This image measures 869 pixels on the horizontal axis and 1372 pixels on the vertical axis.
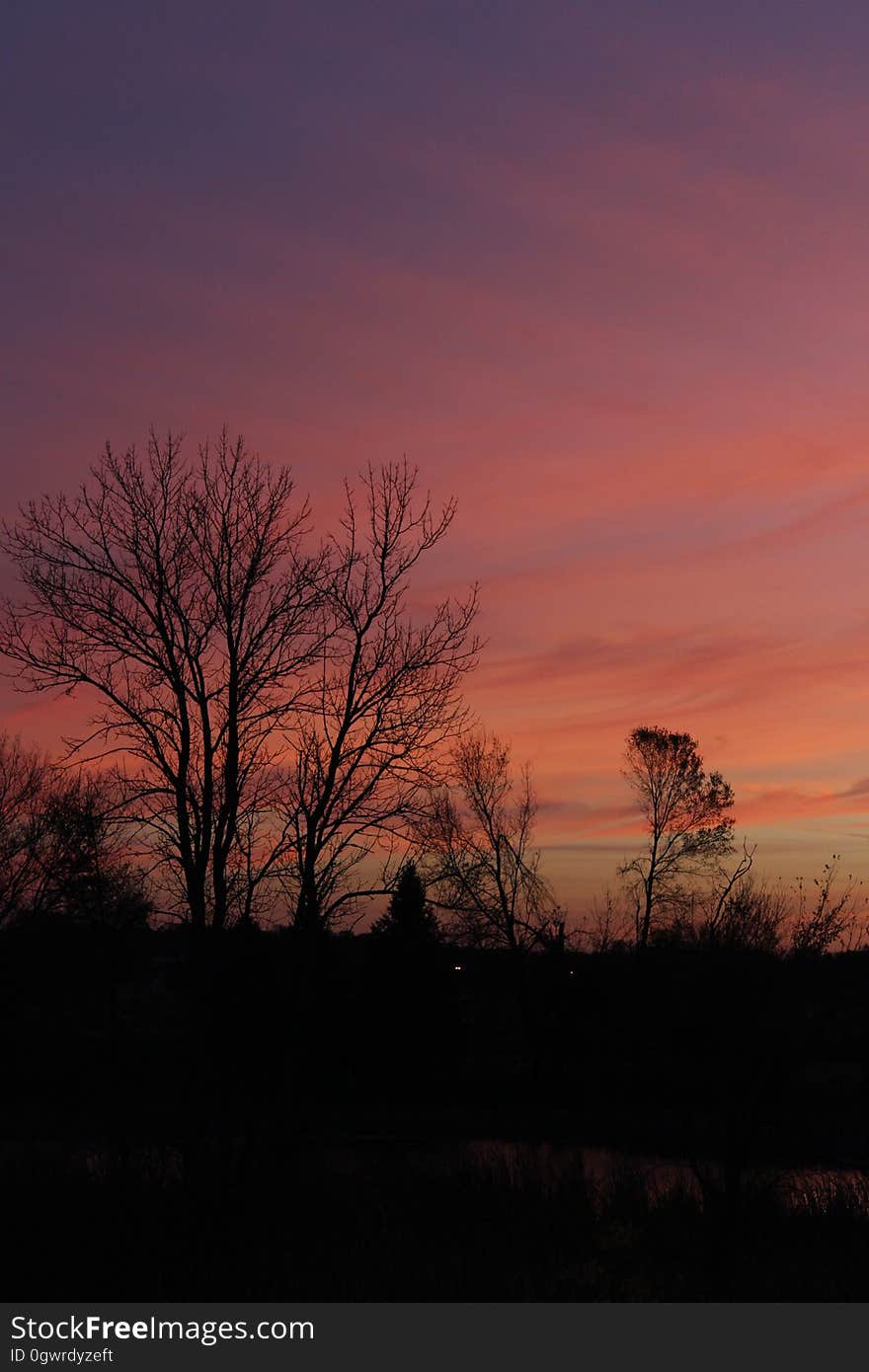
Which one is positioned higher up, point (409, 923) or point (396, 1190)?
point (409, 923)

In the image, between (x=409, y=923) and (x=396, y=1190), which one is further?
(x=409, y=923)

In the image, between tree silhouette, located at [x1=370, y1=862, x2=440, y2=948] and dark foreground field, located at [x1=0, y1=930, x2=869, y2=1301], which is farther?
tree silhouette, located at [x1=370, y1=862, x2=440, y2=948]

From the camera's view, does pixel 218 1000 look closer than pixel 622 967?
Yes

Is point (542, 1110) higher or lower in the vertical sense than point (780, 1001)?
lower

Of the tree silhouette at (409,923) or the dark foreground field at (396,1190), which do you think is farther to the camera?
the tree silhouette at (409,923)

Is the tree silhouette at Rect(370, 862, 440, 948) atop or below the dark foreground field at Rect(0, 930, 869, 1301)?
atop

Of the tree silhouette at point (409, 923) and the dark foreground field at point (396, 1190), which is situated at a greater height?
the tree silhouette at point (409, 923)

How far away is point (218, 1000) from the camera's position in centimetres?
1755

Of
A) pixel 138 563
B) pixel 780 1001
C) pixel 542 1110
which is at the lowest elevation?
pixel 542 1110
